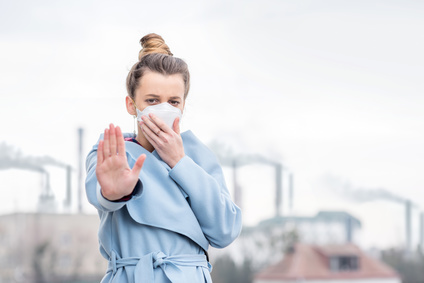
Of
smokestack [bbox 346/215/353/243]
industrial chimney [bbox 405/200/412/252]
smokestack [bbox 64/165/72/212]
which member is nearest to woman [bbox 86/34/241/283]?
smokestack [bbox 64/165/72/212]

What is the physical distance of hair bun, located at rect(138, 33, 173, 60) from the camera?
1460mm

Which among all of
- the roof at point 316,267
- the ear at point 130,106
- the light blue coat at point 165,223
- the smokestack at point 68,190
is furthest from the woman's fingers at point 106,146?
the roof at point 316,267

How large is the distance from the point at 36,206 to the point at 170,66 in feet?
42.4

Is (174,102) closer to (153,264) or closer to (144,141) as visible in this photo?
(144,141)

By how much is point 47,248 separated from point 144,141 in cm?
1420

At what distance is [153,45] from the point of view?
1.47 meters

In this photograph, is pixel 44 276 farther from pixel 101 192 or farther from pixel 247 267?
pixel 101 192

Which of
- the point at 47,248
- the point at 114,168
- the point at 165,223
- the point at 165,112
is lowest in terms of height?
the point at 47,248

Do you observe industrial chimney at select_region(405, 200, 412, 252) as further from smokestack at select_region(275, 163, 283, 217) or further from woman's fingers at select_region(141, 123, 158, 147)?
woman's fingers at select_region(141, 123, 158, 147)

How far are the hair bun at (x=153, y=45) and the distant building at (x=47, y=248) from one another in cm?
1331

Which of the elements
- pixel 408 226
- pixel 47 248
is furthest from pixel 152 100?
pixel 408 226

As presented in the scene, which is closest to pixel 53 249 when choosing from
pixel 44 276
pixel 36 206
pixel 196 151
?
pixel 44 276

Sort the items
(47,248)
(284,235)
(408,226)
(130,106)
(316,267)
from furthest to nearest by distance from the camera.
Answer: (284,235) < (408,226) < (316,267) < (47,248) < (130,106)

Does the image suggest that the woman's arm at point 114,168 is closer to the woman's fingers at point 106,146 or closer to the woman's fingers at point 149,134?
the woman's fingers at point 106,146
